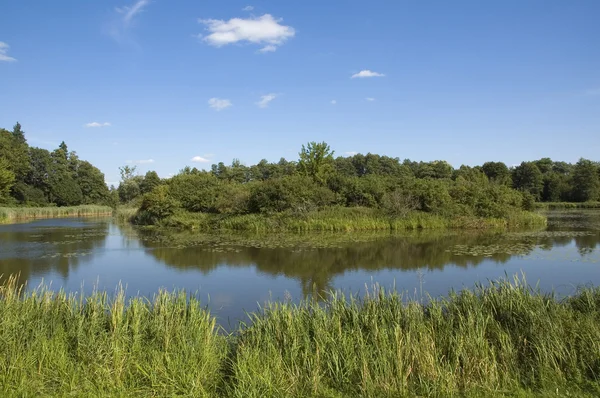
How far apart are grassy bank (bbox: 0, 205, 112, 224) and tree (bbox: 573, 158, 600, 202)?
74.1m

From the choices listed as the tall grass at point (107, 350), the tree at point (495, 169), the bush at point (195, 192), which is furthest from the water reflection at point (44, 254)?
the tree at point (495, 169)

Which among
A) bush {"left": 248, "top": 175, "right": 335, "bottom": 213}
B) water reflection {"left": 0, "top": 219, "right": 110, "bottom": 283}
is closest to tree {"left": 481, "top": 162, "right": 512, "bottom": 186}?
bush {"left": 248, "top": 175, "right": 335, "bottom": 213}

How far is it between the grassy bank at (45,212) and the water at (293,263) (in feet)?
74.7

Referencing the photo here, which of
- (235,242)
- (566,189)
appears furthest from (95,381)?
(566,189)

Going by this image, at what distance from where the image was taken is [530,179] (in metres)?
73.8

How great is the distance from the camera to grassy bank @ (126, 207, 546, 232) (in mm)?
31047

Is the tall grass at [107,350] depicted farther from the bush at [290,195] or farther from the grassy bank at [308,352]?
the bush at [290,195]

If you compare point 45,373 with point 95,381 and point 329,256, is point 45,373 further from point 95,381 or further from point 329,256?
point 329,256

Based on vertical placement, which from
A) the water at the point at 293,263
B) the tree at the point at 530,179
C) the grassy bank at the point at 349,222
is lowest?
the water at the point at 293,263

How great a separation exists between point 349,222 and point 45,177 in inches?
2337

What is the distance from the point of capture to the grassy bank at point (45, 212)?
46216mm

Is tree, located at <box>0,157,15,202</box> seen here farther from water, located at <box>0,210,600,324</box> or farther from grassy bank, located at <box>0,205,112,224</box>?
water, located at <box>0,210,600,324</box>

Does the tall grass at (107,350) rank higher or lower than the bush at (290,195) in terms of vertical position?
lower

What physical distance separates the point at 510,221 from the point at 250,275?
26.4 m
